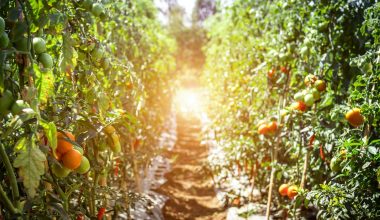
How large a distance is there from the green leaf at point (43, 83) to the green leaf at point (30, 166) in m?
0.18

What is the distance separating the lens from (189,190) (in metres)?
4.56

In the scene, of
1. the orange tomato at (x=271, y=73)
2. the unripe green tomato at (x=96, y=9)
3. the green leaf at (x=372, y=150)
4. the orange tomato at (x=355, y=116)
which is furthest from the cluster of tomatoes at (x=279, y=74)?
the unripe green tomato at (x=96, y=9)

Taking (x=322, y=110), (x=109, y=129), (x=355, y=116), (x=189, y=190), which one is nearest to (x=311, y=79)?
(x=322, y=110)

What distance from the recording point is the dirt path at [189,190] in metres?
3.79

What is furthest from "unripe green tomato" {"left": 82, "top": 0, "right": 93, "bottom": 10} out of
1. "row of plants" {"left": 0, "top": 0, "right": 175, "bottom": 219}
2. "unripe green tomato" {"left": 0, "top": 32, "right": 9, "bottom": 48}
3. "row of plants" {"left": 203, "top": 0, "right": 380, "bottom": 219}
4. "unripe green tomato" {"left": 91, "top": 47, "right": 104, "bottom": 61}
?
"row of plants" {"left": 203, "top": 0, "right": 380, "bottom": 219}

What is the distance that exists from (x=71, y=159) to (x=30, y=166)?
22 cm

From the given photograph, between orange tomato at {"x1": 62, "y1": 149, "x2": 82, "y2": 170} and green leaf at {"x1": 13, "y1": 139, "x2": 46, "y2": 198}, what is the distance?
203 mm

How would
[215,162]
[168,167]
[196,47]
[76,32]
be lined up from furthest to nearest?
[196,47] < [168,167] < [215,162] < [76,32]

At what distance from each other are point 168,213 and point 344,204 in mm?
2257

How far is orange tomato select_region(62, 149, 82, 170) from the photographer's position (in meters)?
1.10

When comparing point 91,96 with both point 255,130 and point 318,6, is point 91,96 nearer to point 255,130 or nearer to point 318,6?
point 318,6

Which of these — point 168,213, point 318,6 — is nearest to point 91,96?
point 318,6

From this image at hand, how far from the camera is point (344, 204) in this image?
181 cm

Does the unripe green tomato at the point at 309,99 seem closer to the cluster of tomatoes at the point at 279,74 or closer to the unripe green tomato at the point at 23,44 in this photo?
the cluster of tomatoes at the point at 279,74
